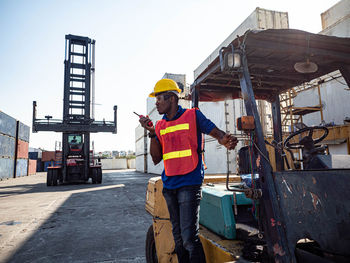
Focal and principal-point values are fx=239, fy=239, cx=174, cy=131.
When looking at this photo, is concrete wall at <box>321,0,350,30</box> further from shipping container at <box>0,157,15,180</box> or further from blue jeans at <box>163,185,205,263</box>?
shipping container at <box>0,157,15,180</box>

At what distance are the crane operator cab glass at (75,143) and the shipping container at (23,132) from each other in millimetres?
14269

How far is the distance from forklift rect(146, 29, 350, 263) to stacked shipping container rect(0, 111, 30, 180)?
22499 mm

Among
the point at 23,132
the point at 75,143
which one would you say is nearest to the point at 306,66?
the point at 75,143

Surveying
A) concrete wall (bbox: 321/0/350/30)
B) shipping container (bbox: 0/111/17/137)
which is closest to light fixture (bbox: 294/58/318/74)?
concrete wall (bbox: 321/0/350/30)

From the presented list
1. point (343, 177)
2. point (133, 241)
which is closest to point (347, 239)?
point (343, 177)

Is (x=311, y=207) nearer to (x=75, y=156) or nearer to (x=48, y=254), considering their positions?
(x=48, y=254)

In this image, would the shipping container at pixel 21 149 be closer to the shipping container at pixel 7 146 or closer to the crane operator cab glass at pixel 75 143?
the shipping container at pixel 7 146

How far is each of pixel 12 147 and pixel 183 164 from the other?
26077mm

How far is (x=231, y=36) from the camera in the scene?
42.8ft

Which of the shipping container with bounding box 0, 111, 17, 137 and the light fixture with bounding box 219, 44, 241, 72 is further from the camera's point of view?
the shipping container with bounding box 0, 111, 17, 137

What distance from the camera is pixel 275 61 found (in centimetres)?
231

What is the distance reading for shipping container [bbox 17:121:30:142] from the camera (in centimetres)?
2453

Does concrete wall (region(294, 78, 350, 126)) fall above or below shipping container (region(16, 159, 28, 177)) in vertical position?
above

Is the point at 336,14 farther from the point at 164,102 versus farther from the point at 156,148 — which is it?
the point at 156,148
